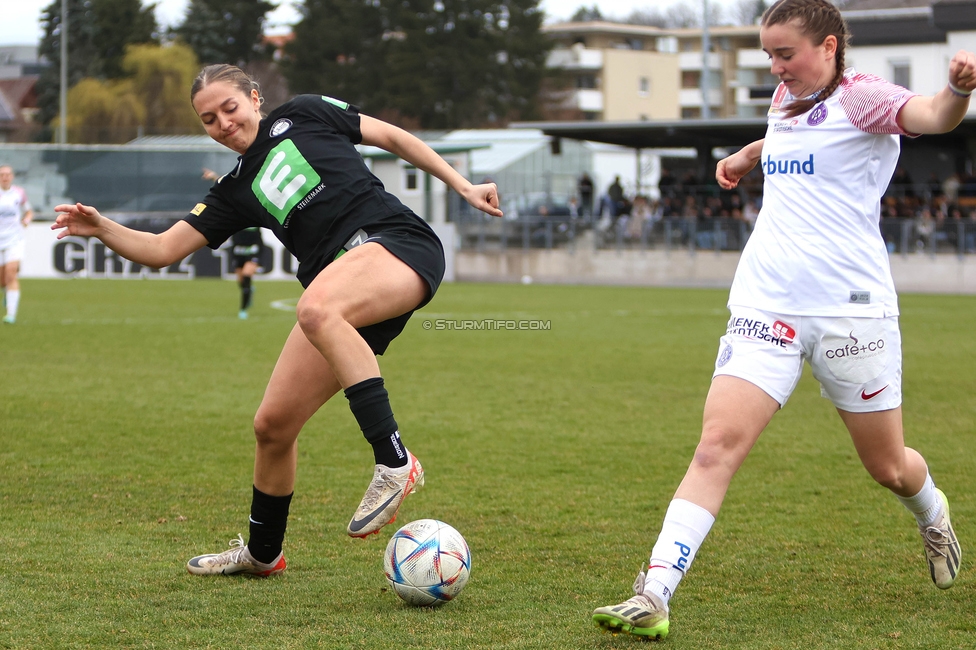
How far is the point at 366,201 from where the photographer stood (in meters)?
4.37

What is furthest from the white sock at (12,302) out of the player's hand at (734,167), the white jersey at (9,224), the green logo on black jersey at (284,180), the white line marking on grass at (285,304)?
the player's hand at (734,167)

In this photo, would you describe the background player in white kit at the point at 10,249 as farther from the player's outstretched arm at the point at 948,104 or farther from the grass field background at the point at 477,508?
the player's outstretched arm at the point at 948,104

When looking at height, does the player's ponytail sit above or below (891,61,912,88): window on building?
below

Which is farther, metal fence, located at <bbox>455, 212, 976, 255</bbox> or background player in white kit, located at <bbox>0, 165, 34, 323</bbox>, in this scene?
metal fence, located at <bbox>455, 212, 976, 255</bbox>

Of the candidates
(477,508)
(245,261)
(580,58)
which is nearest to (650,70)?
(580,58)

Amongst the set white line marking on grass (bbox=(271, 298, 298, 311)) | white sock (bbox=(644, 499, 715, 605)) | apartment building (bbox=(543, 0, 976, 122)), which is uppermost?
apartment building (bbox=(543, 0, 976, 122))

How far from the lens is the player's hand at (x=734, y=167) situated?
441cm

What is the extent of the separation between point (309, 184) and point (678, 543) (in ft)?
6.06

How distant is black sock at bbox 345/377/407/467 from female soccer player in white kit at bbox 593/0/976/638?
0.95m

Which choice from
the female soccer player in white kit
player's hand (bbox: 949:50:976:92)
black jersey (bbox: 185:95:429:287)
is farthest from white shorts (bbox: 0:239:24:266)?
player's hand (bbox: 949:50:976:92)

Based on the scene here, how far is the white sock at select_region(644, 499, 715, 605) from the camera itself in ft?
12.3

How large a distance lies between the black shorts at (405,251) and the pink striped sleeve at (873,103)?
1547 mm

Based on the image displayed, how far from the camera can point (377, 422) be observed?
407 centimetres

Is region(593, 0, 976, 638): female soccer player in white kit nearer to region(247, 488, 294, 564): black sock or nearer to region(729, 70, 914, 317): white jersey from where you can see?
region(729, 70, 914, 317): white jersey
